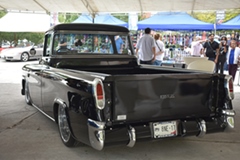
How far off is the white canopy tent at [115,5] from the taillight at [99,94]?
7772 millimetres

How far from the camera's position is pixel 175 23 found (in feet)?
40.2

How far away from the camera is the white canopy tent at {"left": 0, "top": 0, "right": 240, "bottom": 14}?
9906 mm

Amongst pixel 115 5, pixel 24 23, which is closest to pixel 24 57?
pixel 24 23

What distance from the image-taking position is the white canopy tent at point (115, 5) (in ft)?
32.5

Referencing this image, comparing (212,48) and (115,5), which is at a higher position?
(115,5)

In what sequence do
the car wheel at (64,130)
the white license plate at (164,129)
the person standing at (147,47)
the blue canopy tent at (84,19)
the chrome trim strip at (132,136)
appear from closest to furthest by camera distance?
the chrome trim strip at (132,136) → the white license plate at (164,129) → the car wheel at (64,130) → the person standing at (147,47) → the blue canopy tent at (84,19)

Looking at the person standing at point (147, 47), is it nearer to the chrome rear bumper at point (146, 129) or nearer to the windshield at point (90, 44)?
the windshield at point (90, 44)

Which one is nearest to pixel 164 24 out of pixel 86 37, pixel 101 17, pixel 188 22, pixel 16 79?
pixel 188 22

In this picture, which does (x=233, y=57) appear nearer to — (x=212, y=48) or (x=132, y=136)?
(x=212, y=48)

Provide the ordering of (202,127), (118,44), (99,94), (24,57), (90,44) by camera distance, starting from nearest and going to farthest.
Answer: (99,94), (202,127), (90,44), (118,44), (24,57)

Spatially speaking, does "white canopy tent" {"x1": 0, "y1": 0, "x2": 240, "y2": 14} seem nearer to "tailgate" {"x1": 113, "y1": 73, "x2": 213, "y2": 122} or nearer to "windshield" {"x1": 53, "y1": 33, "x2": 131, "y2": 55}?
"windshield" {"x1": 53, "y1": 33, "x2": 131, "y2": 55}

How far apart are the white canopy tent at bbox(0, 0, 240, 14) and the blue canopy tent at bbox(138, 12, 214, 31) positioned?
44.8 inches

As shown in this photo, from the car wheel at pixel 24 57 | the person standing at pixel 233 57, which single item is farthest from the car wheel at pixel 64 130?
the car wheel at pixel 24 57

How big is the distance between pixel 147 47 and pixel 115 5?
355cm
